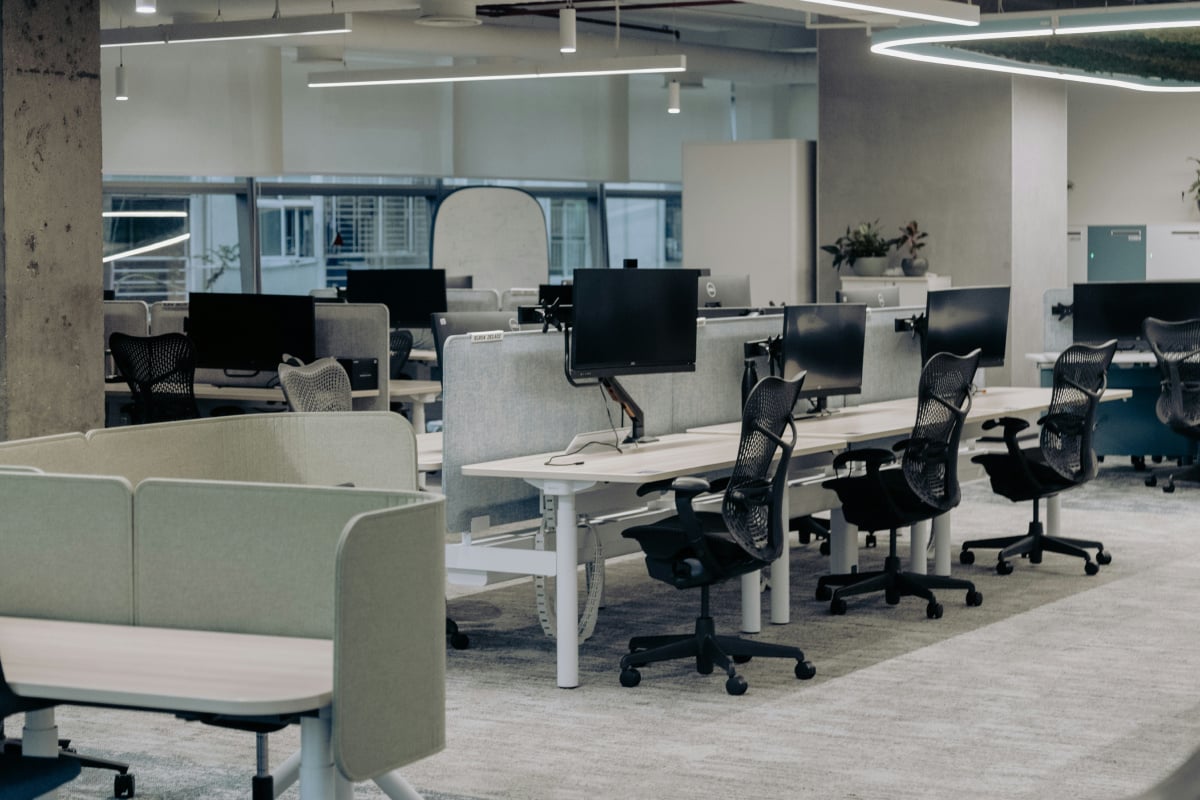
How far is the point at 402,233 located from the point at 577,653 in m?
10.2

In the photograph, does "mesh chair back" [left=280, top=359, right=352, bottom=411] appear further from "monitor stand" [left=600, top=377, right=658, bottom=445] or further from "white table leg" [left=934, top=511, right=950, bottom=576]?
"white table leg" [left=934, top=511, right=950, bottom=576]

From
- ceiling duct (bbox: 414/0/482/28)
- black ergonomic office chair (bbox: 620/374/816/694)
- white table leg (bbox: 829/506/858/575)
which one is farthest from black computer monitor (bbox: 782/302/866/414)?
ceiling duct (bbox: 414/0/482/28)

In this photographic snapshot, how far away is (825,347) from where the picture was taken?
695 cm

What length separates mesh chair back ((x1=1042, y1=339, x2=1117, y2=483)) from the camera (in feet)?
23.4

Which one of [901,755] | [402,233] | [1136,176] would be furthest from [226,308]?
[1136,176]

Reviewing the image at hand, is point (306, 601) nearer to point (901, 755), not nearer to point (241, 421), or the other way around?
point (241, 421)

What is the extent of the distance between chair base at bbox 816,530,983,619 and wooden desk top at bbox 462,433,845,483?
567 mm

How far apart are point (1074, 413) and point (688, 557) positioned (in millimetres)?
2650

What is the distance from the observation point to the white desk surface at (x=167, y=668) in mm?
2848

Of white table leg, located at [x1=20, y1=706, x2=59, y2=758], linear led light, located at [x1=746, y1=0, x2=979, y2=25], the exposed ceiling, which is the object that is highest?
the exposed ceiling

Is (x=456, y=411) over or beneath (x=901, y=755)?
over

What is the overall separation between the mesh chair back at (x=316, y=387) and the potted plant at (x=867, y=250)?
22.7 ft

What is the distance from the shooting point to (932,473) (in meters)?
6.34

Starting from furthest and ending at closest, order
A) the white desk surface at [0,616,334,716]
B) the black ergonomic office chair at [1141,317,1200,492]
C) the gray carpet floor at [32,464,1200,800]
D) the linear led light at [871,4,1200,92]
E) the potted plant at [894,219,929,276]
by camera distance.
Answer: the potted plant at [894,219,929,276] < the black ergonomic office chair at [1141,317,1200,492] < the linear led light at [871,4,1200,92] < the gray carpet floor at [32,464,1200,800] < the white desk surface at [0,616,334,716]
